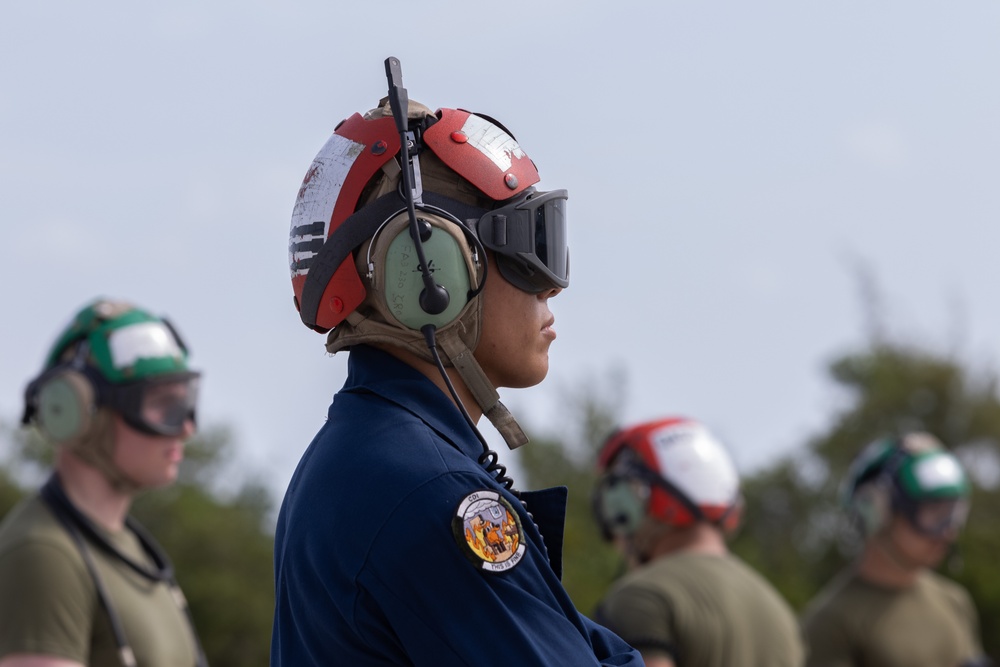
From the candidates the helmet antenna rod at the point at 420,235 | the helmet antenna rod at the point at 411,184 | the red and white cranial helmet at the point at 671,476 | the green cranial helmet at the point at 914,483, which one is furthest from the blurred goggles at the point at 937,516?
the helmet antenna rod at the point at 411,184

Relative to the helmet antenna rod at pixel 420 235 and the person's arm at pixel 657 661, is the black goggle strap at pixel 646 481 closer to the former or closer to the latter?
the person's arm at pixel 657 661

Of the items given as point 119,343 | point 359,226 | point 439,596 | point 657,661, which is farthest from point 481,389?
point 657,661

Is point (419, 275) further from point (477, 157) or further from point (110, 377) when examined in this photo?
point (110, 377)

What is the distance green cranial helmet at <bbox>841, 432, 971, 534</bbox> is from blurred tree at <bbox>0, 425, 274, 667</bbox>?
16942 mm

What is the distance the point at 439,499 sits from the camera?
2656 mm

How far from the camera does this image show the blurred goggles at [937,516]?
8250 millimetres

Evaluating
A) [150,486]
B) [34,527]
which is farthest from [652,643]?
[34,527]

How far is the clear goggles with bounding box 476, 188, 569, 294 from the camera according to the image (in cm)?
311

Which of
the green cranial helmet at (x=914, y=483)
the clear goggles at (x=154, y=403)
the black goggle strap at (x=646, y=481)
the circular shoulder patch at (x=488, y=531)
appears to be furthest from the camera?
the green cranial helmet at (x=914, y=483)

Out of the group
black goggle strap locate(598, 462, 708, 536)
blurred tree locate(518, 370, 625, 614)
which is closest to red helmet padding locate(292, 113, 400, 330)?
black goggle strap locate(598, 462, 708, 536)

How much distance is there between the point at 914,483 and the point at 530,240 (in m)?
5.89

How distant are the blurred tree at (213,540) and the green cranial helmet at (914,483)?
667 inches

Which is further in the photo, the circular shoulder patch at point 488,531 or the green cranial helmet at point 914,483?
the green cranial helmet at point 914,483

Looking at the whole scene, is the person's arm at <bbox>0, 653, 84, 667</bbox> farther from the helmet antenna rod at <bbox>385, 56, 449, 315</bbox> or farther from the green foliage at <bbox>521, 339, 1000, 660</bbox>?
the green foliage at <bbox>521, 339, 1000, 660</bbox>
